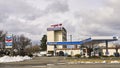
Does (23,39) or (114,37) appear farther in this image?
(23,39)

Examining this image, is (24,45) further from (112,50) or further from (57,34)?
(112,50)

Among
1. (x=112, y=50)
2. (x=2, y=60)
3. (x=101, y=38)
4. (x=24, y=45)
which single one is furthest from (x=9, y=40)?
(x=24, y=45)

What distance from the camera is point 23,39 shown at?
148625 millimetres

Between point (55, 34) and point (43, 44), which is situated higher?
point (55, 34)

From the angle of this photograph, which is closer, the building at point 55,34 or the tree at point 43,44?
the building at point 55,34

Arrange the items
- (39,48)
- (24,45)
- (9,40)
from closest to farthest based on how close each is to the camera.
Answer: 1. (9,40)
2. (24,45)
3. (39,48)

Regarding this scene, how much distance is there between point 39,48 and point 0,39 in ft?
189

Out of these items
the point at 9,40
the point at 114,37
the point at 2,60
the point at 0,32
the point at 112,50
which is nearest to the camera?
the point at 2,60

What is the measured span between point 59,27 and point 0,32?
33175 millimetres

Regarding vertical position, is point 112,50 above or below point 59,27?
below

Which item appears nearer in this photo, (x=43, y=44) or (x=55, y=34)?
(x=55, y=34)

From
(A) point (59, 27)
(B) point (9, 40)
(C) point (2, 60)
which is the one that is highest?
(A) point (59, 27)

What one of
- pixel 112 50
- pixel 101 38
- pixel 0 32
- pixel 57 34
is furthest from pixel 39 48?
pixel 101 38

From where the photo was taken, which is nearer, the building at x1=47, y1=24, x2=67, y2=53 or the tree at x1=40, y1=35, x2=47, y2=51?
the building at x1=47, y1=24, x2=67, y2=53
